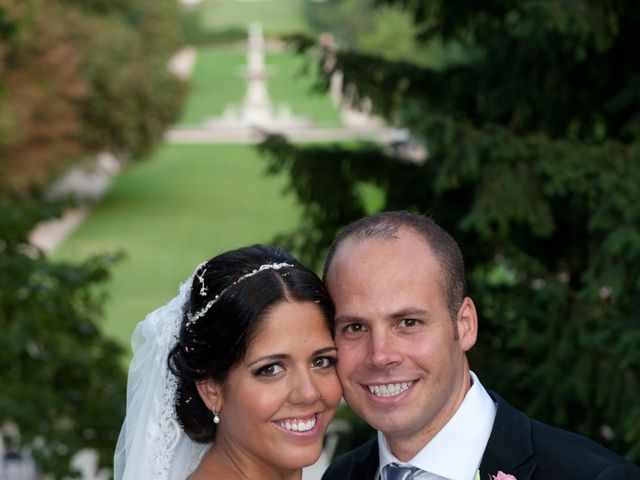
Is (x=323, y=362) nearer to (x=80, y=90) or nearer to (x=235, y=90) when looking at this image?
(x=80, y=90)

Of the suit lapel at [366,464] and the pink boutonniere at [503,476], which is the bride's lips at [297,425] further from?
the pink boutonniere at [503,476]

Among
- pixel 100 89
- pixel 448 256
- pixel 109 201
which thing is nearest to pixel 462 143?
pixel 448 256

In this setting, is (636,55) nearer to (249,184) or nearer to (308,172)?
(308,172)

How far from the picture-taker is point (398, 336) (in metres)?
3.36

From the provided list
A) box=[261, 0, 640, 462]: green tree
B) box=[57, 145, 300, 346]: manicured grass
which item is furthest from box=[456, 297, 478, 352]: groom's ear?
box=[57, 145, 300, 346]: manicured grass

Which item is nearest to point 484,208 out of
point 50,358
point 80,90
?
point 50,358

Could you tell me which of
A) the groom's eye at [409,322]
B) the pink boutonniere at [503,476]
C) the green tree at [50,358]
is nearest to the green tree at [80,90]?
the green tree at [50,358]

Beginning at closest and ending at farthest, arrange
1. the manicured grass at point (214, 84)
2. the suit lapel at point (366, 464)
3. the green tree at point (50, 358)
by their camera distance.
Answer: the suit lapel at point (366, 464) < the green tree at point (50, 358) < the manicured grass at point (214, 84)

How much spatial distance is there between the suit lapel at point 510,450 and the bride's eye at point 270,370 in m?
0.68

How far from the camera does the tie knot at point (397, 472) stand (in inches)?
136

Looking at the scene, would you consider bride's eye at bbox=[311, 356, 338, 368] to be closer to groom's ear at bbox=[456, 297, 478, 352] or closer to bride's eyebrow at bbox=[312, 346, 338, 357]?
bride's eyebrow at bbox=[312, 346, 338, 357]

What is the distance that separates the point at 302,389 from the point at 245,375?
0.59 ft

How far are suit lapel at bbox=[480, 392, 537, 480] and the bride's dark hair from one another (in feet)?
1.96

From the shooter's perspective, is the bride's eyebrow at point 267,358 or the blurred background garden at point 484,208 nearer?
the bride's eyebrow at point 267,358
